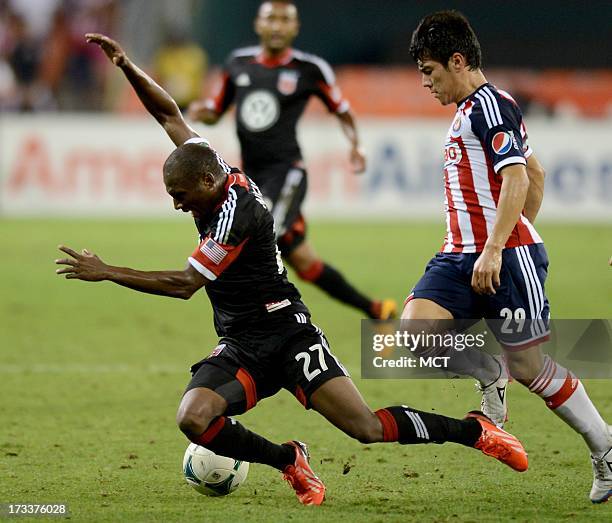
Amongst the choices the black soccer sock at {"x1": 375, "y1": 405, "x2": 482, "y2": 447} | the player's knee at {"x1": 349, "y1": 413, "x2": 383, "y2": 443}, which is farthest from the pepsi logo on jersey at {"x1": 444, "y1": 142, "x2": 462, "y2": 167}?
the player's knee at {"x1": 349, "y1": 413, "x2": 383, "y2": 443}

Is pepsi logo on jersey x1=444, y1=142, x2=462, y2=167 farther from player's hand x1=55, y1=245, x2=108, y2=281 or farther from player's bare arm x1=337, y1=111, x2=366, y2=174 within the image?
player's bare arm x1=337, y1=111, x2=366, y2=174

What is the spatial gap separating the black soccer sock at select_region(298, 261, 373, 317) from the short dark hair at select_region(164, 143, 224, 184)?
4065 mm

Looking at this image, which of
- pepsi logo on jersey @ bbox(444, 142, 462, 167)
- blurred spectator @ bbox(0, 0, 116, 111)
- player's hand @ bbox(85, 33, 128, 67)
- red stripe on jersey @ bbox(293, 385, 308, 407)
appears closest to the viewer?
red stripe on jersey @ bbox(293, 385, 308, 407)

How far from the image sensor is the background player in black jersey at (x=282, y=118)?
9078 millimetres

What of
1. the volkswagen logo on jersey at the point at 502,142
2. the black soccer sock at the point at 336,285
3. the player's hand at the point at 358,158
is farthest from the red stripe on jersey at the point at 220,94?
the volkswagen logo on jersey at the point at 502,142

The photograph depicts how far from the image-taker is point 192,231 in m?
17.3

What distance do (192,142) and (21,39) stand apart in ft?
54.2

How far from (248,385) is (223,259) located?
1.87 feet

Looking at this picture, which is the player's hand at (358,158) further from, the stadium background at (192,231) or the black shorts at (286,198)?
the stadium background at (192,231)

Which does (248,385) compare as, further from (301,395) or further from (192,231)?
(192,231)

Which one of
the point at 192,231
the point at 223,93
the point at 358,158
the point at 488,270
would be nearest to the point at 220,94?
the point at 223,93

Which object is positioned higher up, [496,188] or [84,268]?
[496,188]

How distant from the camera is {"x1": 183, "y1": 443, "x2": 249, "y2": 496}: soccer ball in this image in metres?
5.14

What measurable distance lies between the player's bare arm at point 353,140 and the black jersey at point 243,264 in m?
3.96
